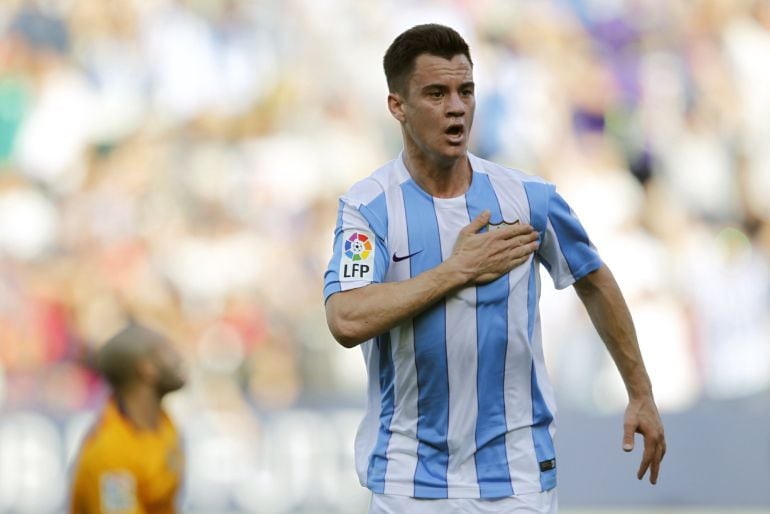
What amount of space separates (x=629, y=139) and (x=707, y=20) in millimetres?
1079

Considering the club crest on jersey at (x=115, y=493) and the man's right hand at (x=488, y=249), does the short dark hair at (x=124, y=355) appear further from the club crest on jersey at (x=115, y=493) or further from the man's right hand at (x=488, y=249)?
the man's right hand at (x=488, y=249)

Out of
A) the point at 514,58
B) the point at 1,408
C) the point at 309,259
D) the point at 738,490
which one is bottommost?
the point at 738,490

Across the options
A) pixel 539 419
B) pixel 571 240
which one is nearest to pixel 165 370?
pixel 539 419

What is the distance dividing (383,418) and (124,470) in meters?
1.06

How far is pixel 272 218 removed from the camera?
10.3 m

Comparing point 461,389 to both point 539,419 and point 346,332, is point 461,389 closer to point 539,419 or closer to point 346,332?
point 539,419

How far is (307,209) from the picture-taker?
1034 cm

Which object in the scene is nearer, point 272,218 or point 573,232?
A: point 573,232

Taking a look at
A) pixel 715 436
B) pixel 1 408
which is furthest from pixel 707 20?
pixel 1 408

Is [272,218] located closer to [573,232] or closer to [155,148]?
[155,148]

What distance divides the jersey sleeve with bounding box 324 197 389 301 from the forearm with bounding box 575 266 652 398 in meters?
0.65

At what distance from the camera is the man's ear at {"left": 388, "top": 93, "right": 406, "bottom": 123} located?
4.36 meters

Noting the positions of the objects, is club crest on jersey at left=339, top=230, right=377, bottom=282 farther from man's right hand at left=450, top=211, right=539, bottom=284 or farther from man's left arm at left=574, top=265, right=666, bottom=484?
man's left arm at left=574, top=265, right=666, bottom=484

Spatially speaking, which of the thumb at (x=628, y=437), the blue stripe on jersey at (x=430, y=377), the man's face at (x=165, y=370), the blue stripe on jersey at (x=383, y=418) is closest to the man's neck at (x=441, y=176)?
the blue stripe on jersey at (x=430, y=377)
